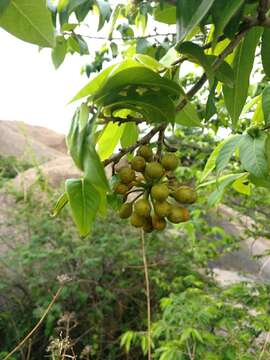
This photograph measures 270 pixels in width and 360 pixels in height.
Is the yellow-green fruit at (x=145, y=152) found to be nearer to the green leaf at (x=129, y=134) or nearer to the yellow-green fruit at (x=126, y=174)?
the yellow-green fruit at (x=126, y=174)

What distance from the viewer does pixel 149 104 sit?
0.62 metres

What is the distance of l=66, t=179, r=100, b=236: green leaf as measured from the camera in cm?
61

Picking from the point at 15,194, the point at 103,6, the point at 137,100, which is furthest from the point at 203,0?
the point at 15,194

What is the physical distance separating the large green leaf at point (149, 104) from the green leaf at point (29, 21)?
0.11 m

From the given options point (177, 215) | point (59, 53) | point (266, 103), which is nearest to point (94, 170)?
point (177, 215)

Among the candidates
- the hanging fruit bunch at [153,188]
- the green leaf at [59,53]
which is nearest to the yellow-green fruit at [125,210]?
the hanging fruit bunch at [153,188]

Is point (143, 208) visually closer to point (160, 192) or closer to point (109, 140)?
point (160, 192)

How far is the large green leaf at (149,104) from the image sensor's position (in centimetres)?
59

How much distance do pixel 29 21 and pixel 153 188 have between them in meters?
0.27

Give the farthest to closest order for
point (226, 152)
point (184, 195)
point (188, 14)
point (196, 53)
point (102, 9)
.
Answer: point (102, 9), point (226, 152), point (184, 195), point (196, 53), point (188, 14)

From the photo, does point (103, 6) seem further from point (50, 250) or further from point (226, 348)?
point (50, 250)

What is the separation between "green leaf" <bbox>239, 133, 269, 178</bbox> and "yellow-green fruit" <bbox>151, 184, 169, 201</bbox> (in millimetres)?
255

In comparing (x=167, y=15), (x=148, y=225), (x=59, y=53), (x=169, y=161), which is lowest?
(x=148, y=225)

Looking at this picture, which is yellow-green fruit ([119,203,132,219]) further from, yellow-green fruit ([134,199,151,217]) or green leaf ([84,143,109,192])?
green leaf ([84,143,109,192])
